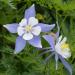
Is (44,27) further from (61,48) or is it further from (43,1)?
(43,1)

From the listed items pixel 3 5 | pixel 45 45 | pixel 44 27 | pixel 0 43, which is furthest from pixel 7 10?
pixel 44 27

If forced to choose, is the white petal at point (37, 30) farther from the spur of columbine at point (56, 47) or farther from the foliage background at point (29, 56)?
the foliage background at point (29, 56)

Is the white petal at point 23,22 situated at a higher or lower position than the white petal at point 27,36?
higher

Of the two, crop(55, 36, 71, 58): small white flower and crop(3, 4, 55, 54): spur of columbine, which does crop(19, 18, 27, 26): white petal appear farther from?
crop(55, 36, 71, 58): small white flower

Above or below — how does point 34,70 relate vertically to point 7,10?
below

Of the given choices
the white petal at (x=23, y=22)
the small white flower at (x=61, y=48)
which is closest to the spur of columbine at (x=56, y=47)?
the small white flower at (x=61, y=48)

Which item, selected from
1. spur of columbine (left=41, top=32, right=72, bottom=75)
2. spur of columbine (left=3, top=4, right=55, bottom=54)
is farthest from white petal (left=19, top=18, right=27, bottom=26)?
spur of columbine (left=41, top=32, right=72, bottom=75)

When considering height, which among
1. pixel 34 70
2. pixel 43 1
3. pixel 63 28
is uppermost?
pixel 43 1

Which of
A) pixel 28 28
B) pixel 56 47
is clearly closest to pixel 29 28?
pixel 28 28
